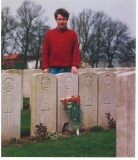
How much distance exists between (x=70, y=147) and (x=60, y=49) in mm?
2205

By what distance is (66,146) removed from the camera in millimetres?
5820

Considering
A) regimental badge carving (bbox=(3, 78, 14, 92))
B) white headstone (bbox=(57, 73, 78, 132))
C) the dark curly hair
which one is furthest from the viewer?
white headstone (bbox=(57, 73, 78, 132))

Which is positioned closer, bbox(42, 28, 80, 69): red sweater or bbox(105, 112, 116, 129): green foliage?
bbox(42, 28, 80, 69): red sweater

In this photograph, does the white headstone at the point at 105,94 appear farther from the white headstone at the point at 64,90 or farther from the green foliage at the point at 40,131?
the green foliage at the point at 40,131

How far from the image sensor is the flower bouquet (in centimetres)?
713

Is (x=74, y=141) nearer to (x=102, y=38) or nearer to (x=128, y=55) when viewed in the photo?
(x=128, y=55)

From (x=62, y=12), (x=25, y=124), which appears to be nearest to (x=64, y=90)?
(x=25, y=124)

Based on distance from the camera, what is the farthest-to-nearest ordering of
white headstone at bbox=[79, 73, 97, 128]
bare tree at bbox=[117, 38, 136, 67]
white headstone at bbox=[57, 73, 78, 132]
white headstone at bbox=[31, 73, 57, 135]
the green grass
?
bare tree at bbox=[117, 38, 136, 67]
white headstone at bbox=[79, 73, 97, 128]
white headstone at bbox=[57, 73, 78, 132]
white headstone at bbox=[31, 73, 57, 135]
the green grass

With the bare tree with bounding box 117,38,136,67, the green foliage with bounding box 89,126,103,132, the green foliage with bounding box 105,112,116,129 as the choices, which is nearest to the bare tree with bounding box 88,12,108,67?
the bare tree with bounding box 117,38,136,67

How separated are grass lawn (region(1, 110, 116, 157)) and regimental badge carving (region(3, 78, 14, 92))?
96cm

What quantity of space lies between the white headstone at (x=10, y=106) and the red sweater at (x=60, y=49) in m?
1.00

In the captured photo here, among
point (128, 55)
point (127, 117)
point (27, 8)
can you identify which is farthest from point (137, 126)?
point (128, 55)

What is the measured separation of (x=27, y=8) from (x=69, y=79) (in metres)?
1.64

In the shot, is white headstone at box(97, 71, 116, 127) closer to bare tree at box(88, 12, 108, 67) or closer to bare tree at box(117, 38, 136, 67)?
bare tree at box(117, 38, 136, 67)
